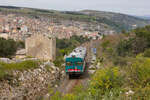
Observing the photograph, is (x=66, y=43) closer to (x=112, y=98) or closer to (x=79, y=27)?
(x=112, y=98)

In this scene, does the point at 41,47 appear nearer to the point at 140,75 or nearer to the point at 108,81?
the point at 108,81

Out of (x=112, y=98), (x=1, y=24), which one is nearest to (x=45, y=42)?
(x=112, y=98)

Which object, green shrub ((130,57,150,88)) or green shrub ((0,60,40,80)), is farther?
green shrub ((0,60,40,80))

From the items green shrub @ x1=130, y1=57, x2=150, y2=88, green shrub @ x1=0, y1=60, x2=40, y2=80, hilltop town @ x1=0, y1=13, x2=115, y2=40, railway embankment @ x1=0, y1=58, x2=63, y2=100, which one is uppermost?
green shrub @ x1=130, y1=57, x2=150, y2=88

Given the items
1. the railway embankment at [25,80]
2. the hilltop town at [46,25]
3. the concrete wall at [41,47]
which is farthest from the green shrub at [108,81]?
the hilltop town at [46,25]

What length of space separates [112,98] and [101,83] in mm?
2445

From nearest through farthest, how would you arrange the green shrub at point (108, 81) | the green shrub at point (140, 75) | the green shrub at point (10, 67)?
the green shrub at point (140, 75)
the green shrub at point (108, 81)
the green shrub at point (10, 67)

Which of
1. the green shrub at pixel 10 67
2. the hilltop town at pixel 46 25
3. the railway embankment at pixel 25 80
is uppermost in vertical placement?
the green shrub at pixel 10 67

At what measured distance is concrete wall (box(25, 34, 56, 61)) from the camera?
1814cm

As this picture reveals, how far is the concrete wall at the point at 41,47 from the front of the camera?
18141mm

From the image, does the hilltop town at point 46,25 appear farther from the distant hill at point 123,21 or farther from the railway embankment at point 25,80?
the railway embankment at point 25,80

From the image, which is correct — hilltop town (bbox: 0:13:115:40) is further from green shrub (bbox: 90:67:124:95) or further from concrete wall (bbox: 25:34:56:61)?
green shrub (bbox: 90:67:124:95)

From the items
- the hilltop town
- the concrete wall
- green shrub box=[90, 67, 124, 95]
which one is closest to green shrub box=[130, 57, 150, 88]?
green shrub box=[90, 67, 124, 95]

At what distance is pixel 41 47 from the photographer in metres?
18.5
